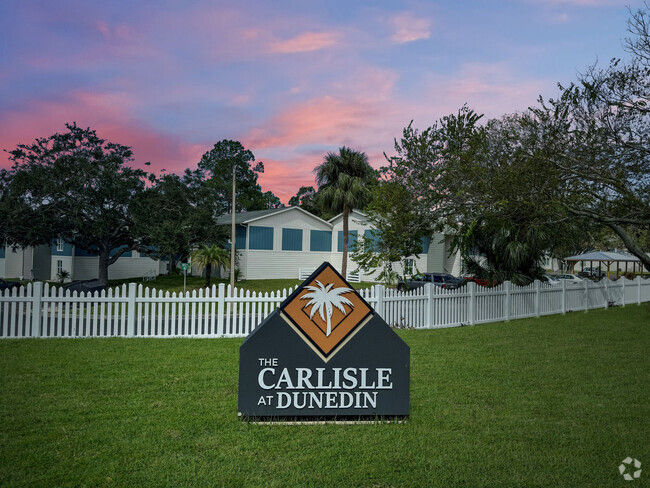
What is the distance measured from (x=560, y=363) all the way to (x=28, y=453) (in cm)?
869

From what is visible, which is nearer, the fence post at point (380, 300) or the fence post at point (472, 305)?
the fence post at point (380, 300)

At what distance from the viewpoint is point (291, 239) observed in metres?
40.2

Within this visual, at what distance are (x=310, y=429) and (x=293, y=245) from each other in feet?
113

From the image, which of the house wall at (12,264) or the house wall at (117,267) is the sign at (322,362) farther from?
the house wall at (12,264)

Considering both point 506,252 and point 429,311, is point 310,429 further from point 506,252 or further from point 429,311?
point 506,252

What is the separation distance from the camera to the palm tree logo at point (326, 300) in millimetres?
6609

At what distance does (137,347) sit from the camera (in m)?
11.3

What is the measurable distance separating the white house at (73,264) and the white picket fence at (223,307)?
22.7 metres

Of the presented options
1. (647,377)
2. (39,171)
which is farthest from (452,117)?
(39,171)

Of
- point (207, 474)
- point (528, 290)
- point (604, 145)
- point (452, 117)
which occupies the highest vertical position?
point (452, 117)

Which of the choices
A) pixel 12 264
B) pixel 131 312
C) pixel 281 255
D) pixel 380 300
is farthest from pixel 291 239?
pixel 131 312

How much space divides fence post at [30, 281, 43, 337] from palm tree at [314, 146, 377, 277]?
25.5m

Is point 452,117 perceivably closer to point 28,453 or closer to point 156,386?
point 156,386

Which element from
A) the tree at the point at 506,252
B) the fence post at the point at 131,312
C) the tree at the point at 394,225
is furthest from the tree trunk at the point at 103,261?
the tree at the point at 506,252
